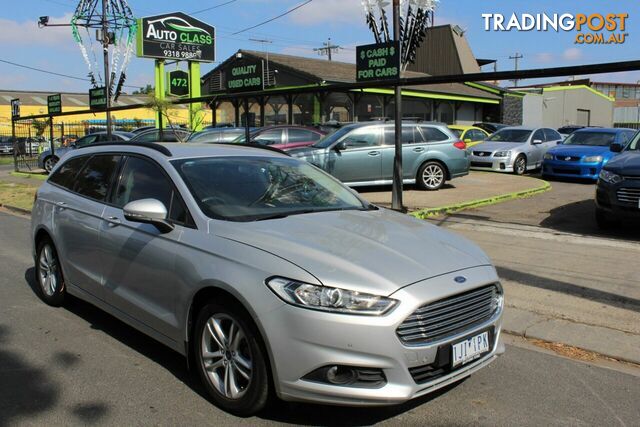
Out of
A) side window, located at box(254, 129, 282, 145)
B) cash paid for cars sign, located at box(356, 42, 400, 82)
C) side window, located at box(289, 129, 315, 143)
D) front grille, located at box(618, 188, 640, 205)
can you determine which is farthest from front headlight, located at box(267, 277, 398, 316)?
side window, located at box(289, 129, 315, 143)

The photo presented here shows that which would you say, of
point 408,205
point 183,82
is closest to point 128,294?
point 408,205

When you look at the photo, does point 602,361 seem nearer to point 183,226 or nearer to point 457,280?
point 457,280

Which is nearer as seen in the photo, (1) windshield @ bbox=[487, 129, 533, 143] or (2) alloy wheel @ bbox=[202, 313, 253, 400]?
(2) alloy wheel @ bbox=[202, 313, 253, 400]

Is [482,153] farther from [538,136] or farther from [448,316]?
[448,316]

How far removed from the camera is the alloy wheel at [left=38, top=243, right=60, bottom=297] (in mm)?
5664

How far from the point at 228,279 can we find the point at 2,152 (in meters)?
45.7

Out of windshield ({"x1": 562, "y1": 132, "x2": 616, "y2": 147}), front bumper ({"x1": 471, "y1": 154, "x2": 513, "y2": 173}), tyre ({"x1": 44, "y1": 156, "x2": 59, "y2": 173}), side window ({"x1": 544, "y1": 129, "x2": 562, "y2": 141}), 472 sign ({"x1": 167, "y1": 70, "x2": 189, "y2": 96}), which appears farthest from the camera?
472 sign ({"x1": 167, "y1": 70, "x2": 189, "y2": 96})

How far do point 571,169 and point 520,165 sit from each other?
2309 millimetres

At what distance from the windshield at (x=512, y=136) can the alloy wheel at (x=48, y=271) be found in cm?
1527

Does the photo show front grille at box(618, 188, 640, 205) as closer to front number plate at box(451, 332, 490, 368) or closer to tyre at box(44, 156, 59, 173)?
front number plate at box(451, 332, 490, 368)

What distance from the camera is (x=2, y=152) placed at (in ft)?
140

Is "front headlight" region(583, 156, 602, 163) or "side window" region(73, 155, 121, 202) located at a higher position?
"side window" region(73, 155, 121, 202)

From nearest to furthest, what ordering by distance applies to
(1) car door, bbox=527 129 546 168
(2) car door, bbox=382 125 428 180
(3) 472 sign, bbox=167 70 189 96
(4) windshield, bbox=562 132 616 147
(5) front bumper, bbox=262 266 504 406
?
(5) front bumper, bbox=262 266 504 406
(2) car door, bbox=382 125 428 180
(4) windshield, bbox=562 132 616 147
(1) car door, bbox=527 129 546 168
(3) 472 sign, bbox=167 70 189 96

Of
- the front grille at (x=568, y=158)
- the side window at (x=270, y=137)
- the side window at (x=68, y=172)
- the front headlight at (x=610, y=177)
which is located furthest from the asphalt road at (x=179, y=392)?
the front grille at (x=568, y=158)
